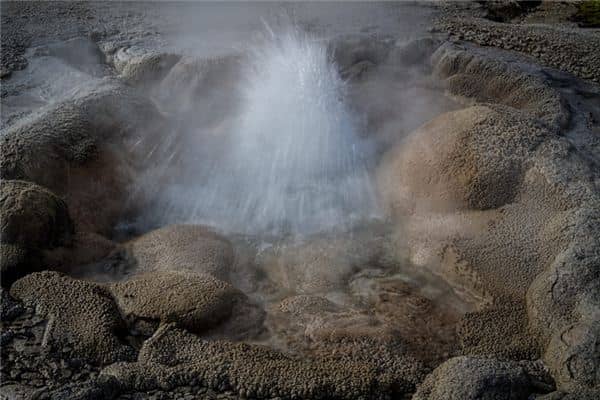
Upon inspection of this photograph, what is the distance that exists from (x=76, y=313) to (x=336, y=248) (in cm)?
Answer: 115

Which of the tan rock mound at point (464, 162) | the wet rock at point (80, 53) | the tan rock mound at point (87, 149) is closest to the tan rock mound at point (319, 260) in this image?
the tan rock mound at point (464, 162)

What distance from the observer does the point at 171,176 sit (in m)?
3.31

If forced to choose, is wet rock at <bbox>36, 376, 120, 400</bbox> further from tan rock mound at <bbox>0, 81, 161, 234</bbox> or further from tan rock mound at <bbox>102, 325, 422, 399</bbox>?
tan rock mound at <bbox>0, 81, 161, 234</bbox>

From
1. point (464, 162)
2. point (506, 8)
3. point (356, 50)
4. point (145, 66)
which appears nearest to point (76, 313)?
Answer: point (464, 162)

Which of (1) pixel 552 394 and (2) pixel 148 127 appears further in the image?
(2) pixel 148 127

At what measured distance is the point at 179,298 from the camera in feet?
7.43

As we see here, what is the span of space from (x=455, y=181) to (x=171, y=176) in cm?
141

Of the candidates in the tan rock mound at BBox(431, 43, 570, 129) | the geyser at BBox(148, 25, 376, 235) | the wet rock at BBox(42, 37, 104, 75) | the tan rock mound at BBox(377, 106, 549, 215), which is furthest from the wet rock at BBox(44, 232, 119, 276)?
the tan rock mound at BBox(431, 43, 570, 129)

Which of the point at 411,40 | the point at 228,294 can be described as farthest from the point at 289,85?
the point at 228,294

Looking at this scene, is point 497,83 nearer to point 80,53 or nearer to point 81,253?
point 81,253

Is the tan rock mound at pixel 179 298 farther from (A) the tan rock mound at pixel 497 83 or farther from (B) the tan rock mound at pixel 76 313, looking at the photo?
(A) the tan rock mound at pixel 497 83

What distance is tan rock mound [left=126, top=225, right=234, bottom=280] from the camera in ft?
8.54

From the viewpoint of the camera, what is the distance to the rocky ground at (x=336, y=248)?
203 cm

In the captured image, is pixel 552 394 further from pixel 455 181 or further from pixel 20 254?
pixel 20 254
